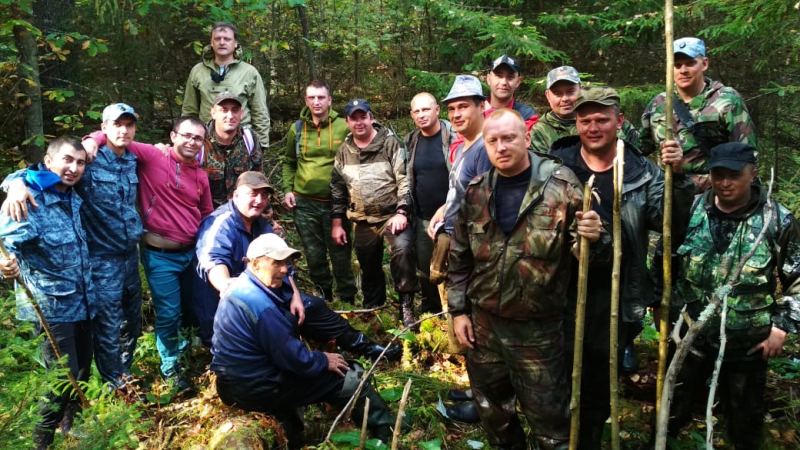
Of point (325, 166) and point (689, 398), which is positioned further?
point (325, 166)

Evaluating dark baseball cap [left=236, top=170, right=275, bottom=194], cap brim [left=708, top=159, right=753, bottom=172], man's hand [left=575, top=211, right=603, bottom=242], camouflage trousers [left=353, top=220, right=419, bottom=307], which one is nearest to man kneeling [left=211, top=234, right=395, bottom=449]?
dark baseball cap [left=236, top=170, right=275, bottom=194]

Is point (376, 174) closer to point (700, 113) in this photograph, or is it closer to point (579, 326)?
point (700, 113)

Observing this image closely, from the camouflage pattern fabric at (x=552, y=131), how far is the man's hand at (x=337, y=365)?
2258 millimetres

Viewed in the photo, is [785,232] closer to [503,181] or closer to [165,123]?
[503,181]

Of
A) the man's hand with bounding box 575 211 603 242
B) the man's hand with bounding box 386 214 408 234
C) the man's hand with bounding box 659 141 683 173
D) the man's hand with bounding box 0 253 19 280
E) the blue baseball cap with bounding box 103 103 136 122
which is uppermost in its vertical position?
the blue baseball cap with bounding box 103 103 136 122

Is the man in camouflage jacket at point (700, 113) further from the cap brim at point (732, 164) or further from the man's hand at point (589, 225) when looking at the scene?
the man's hand at point (589, 225)

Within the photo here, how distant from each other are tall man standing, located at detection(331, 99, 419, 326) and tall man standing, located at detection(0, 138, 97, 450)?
255cm

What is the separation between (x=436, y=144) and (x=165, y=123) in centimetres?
568

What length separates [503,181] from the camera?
3.36 meters

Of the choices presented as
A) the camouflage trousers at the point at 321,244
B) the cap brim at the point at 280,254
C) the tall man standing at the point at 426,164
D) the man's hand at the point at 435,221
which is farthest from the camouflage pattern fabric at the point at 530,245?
the camouflage trousers at the point at 321,244

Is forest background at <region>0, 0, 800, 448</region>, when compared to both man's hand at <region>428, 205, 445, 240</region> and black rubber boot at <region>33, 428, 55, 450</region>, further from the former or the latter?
man's hand at <region>428, 205, 445, 240</region>

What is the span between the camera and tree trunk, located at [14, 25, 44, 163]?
21.3 feet

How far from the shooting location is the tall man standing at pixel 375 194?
5.70 metres

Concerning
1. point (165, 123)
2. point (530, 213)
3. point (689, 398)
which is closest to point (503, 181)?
point (530, 213)
